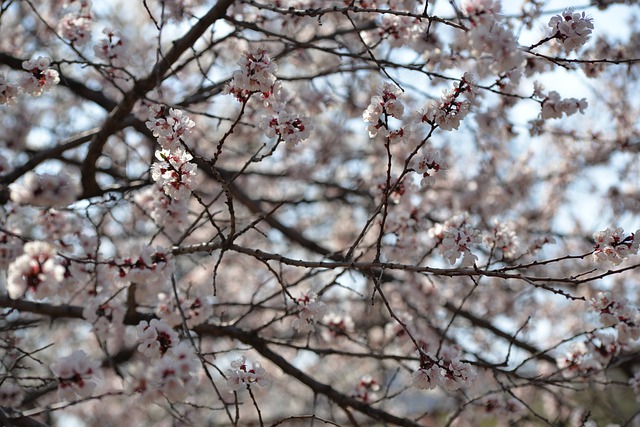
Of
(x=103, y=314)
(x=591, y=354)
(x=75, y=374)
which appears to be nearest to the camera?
(x=75, y=374)

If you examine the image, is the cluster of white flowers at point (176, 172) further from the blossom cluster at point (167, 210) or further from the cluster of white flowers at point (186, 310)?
the cluster of white flowers at point (186, 310)

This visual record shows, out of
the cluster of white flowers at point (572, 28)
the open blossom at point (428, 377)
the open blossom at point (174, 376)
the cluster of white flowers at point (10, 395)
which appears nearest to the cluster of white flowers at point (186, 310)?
the cluster of white flowers at point (10, 395)

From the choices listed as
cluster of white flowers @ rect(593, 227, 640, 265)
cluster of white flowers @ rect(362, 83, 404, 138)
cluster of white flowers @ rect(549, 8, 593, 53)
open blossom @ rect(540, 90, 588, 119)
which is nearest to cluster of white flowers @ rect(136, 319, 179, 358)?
cluster of white flowers @ rect(362, 83, 404, 138)

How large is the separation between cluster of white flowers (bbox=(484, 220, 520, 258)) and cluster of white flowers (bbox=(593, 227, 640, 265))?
80 centimetres

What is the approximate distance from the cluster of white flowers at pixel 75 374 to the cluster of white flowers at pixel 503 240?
2019 millimetres

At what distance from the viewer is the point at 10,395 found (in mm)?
3000

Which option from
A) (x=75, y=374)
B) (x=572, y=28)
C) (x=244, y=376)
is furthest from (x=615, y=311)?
(x=75, y=374)

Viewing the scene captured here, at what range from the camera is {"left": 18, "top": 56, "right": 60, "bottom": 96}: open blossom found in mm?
2576

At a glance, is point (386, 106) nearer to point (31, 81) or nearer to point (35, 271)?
point (35, 271)

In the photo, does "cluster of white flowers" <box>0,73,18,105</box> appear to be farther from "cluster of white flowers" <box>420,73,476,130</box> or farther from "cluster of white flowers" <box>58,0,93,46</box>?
"cluster of white flowers" <box>420,73,476,130</box>

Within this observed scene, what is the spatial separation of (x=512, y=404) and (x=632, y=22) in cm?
409

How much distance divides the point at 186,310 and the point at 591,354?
7.21ft

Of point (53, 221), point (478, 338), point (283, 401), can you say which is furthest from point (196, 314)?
point (283, 401)

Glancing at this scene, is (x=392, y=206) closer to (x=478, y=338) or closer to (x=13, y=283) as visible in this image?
(x=13, y=283)
